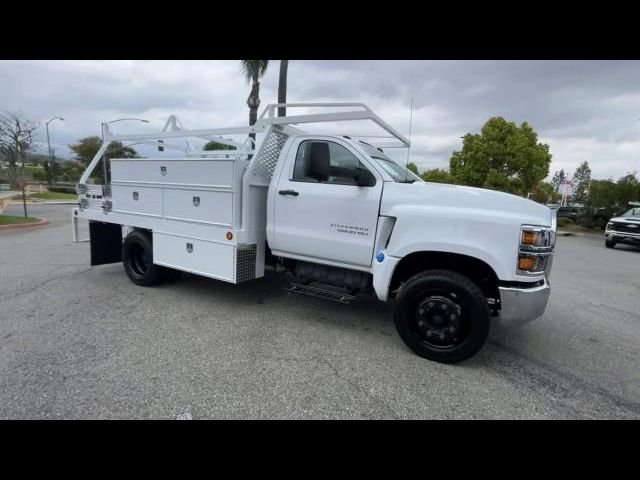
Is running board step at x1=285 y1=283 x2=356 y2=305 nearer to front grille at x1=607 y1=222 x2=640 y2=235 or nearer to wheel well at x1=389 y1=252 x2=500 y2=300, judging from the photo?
wheel well at x1=389 y1=252 x2=500 y2=300

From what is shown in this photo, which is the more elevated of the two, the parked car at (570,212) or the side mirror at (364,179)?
the side mirror at (364,179)

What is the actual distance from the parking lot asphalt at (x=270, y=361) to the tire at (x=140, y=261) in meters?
0.18

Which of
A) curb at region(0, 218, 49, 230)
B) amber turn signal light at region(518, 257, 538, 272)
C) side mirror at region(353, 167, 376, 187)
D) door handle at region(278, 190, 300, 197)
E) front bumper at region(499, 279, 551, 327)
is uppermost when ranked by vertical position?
side mirror at region(353, 167, 376, 187)

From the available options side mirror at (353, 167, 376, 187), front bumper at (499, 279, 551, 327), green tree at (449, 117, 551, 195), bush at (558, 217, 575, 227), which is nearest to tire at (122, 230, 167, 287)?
side mirror at (353, 167, 376, 187)

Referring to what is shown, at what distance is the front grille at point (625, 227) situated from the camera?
13.2 metres

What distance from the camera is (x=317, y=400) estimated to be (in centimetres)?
274

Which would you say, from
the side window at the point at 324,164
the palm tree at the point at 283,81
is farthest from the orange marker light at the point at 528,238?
the palm tree at the point at 283,81

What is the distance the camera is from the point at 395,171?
4207 millimetres

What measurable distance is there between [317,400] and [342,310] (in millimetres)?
2064

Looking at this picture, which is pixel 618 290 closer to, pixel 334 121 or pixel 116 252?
pixel 334 121

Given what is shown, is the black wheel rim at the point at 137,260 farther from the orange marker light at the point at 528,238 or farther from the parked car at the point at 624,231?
the parked car at the point at 624,231

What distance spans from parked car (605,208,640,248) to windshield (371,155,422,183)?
1361 centimetres

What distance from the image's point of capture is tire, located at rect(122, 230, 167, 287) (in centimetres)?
536

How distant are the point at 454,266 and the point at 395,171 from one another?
4.29 ft
